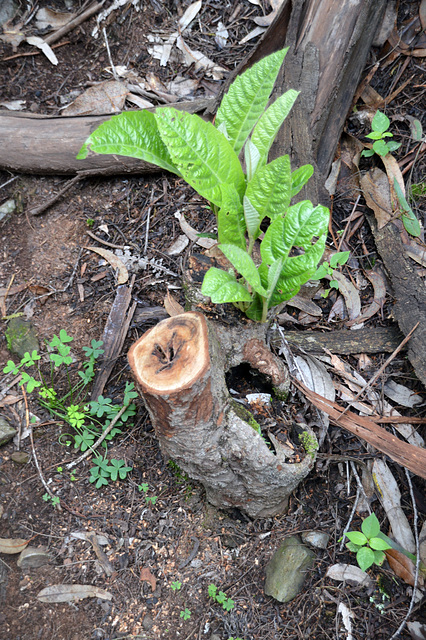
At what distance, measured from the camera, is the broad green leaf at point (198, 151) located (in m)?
1.49

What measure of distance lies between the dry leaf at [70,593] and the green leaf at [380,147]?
262 cm

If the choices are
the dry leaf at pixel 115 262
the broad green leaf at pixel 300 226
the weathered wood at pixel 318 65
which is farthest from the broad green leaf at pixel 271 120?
the dry leaf at pixel 115 262

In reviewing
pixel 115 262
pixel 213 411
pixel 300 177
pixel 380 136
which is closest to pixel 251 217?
pixel 300 177

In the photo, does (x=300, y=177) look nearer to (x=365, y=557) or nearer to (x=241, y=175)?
(x=241, y=175)

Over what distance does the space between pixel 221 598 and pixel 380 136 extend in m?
2.45

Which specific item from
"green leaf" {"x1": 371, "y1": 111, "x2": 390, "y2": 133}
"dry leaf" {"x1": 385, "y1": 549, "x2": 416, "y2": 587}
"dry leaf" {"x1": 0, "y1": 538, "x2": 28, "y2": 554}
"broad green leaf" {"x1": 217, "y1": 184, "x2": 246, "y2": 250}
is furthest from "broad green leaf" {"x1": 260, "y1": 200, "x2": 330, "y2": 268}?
"dry leaf" {"x1": 0, "y1": 538, "x2": 28, "y2": 554}

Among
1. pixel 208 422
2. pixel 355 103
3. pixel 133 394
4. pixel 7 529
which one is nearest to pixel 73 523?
pixel 7 529

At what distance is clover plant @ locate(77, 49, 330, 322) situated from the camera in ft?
4.93

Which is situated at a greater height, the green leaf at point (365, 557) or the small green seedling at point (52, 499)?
the green leaf at point (365, 557)

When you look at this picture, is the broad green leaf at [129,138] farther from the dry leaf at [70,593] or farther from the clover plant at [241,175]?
the dry leaf at [70,593]

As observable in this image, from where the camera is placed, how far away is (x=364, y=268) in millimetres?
2449

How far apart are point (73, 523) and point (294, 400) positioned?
117cm

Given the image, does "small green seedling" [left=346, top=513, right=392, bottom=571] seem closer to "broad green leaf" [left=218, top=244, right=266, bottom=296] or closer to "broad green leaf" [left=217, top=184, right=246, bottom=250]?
"broad green leaf" [left=218, top=244, right=266, bottom=296]

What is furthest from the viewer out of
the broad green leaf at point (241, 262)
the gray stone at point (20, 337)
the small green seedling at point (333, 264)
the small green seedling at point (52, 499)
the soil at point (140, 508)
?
the gray stone at point (20, 337)
